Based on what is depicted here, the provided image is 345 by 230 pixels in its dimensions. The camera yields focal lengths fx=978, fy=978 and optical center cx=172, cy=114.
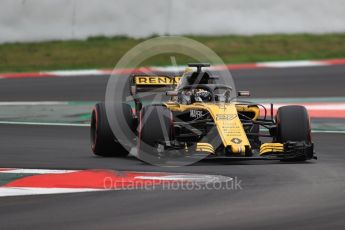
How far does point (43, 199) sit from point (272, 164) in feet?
11.2

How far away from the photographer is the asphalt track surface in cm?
718

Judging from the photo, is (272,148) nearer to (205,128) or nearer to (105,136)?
(205,128)

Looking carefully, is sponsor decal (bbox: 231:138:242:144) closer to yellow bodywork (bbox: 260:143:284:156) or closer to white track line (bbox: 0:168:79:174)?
yellow bodywork (bbox: 260:143:284:156)

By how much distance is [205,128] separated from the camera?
11.5 meters

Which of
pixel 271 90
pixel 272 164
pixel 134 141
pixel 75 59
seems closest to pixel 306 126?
pixel 272 164

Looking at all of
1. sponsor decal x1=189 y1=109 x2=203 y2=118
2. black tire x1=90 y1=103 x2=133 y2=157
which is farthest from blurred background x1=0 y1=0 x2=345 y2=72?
sponsor decal x1=189 y1=109 x2=203 y2=118

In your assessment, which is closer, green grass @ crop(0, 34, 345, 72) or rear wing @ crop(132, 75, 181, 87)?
rear wing @ crop(132, 75, 181, 87)

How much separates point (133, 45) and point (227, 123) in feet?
42.6

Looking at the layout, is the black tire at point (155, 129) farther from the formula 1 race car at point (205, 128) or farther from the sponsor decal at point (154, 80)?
the sponsor decal at point (154, 80)

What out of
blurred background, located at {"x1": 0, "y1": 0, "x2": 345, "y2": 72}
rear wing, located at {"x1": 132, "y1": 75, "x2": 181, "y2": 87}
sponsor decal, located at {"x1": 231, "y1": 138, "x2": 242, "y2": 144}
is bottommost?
sponsor decal, located at {"x1": 231, "y1": 138, "x2": 242, "y2": 144}
